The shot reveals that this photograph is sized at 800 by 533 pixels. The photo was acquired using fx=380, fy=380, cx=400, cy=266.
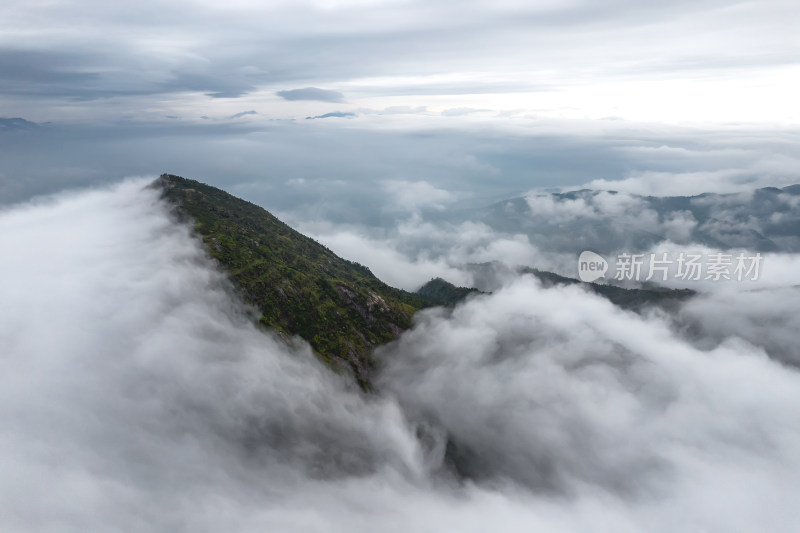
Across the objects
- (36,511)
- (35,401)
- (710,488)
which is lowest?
(710,488)

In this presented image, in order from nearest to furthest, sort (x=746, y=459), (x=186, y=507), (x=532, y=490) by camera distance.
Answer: (x=186, y=507) < (x=532, y=490) < (x=746, y=459)

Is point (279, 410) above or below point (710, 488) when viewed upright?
above

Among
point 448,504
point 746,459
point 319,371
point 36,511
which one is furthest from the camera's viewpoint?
point 746,459

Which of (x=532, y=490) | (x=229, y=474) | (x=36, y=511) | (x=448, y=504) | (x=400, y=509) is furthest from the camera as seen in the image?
(x=532, y=490)

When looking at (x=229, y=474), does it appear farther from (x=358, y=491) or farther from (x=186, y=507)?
(x=358, y=491)

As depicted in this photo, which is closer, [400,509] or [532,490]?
[400,509]

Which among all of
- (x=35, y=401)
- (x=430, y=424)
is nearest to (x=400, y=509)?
(x=430, y=424)

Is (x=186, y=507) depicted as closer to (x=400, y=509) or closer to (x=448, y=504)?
(x=400, y=509)

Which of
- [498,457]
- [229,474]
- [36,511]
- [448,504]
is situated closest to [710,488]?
[498,457]

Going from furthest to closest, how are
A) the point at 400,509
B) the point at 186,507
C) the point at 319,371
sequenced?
1. the point at 319,371
2. the point at 400,509
3. the point at 186,507
